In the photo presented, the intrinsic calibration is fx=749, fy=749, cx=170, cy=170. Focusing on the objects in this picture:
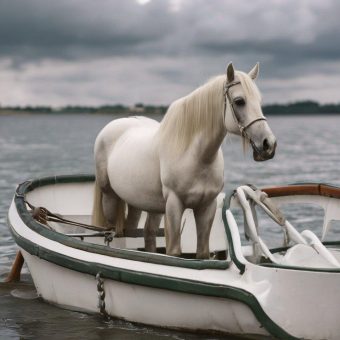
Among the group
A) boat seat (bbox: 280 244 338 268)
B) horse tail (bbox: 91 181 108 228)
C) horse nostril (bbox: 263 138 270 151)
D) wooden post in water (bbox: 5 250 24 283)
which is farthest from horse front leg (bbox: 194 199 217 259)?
wooden post in water (bbox: 5 250 24 283)

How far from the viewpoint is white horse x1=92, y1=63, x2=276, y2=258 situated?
5930mm

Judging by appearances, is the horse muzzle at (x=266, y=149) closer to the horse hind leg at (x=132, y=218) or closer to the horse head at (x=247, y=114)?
the horse head at (x=247, y=114)

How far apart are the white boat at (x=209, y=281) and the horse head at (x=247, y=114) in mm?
627

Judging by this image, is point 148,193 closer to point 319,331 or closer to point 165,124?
point 165,124

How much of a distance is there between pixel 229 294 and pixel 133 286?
0.98 meters

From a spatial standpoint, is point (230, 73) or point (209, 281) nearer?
point (209, 281)

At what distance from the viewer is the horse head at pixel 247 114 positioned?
5762 millimetres

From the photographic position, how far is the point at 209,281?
5.65 metres

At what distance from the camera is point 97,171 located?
793 cm

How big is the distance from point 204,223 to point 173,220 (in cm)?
44

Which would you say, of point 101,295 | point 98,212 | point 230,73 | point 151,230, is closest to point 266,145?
point 230,73

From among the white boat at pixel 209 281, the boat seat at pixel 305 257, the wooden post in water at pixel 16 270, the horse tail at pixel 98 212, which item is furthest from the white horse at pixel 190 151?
the wooden post in water at pixel 16 270

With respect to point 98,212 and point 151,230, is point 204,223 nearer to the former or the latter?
point 151,230

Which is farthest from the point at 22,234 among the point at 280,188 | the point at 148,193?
the point at 280,188
